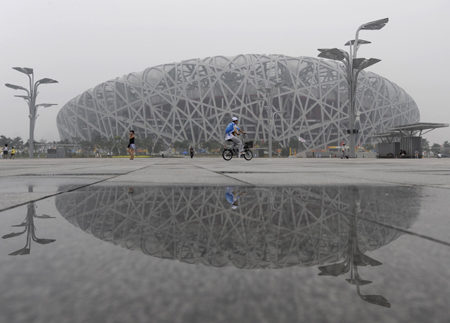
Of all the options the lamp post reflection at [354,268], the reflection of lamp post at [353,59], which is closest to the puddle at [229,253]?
the lamp post reflection at [354,268]

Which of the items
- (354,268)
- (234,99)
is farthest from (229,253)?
(234,99)

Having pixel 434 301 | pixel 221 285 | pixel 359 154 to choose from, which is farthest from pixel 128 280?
pixel 359 154

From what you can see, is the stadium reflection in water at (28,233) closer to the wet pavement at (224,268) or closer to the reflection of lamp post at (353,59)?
the wet pavement at (224,268)

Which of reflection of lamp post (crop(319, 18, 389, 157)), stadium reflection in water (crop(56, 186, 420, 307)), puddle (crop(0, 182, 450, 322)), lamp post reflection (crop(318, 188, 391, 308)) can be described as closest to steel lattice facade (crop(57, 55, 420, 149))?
reflection of lamp post (crop(319, 18, 389, 157))

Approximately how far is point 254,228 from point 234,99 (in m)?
71.3

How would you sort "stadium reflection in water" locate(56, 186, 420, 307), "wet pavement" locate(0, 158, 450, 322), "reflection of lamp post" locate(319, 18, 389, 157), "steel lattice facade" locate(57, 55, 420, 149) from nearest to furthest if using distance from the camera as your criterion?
1. "wet pavement" locate(0, 158, 450, 322)
2. "stadium reflection in water" locate(56, 186, 420, 307)
3. "reflection of lamp post" locate(319, 18, 389, 157)
4. "steel lattice facade" locate(57, 55, 420, 149)

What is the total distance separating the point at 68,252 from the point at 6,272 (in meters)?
0.20

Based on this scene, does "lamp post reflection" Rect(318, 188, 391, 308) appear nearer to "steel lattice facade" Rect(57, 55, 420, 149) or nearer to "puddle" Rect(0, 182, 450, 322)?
"puddle" Rect(0, 182, 450, 322)

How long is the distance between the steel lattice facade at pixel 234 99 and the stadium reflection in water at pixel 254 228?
6831 cm

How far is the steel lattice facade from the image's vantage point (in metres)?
70.6

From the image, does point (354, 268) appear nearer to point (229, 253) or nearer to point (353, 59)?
point (229, 253)

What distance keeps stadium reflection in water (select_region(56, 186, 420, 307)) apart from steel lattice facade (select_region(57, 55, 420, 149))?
224 ft

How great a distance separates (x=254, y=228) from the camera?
1401 millimetres

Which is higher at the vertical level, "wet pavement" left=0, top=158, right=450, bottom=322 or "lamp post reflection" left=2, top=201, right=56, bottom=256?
"wet pavement" left=0, top=158, right=450, bottom=322
